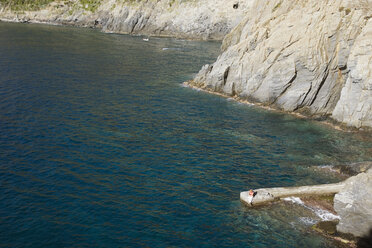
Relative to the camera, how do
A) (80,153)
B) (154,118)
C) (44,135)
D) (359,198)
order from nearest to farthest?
1. (359,198)
2. (80,153)
3. (44,135)
4. (154,118)

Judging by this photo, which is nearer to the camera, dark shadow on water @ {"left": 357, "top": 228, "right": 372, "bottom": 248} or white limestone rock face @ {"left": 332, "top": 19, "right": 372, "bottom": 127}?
dark shadow on water @ {"left": 357, "top": 228, "right": 372, "bottom": 248}

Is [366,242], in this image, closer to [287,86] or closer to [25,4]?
[287,86]

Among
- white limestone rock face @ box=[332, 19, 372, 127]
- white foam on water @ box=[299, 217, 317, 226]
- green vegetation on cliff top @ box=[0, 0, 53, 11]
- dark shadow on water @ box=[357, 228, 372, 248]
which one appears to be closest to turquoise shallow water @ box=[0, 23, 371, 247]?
white foam on water @ box=[299, 217, 317, 226]

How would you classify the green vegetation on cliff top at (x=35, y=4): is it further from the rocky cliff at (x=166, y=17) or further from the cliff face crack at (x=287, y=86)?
the cliff face crack at (x=287, y=86)

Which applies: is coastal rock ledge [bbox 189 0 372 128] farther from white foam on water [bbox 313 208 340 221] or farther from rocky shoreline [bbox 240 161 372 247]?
white foam on water [bbox 313 208 340 221]

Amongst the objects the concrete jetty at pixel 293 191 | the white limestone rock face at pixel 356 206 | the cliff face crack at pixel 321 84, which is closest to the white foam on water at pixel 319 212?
the concrete jetty at pixel 293 191

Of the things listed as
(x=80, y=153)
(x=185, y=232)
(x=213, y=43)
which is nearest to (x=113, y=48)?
(x=213, y=43)

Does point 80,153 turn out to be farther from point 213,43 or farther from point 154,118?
point 213,43
